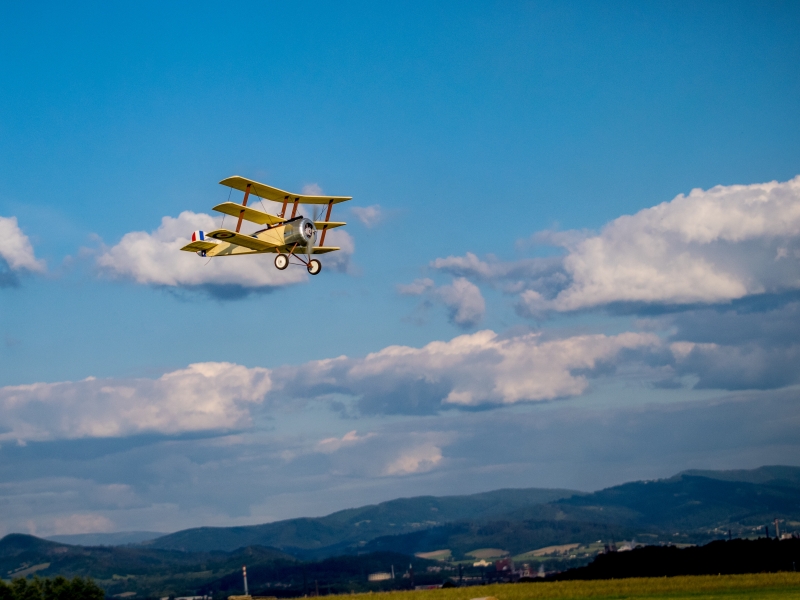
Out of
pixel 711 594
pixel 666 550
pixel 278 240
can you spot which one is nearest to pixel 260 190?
pixel 278 240

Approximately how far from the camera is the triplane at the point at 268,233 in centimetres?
6669

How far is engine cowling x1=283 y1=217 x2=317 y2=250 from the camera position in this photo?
222 ft

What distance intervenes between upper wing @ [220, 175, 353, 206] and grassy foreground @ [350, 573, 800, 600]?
122 feet

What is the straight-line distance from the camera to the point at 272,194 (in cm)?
6931

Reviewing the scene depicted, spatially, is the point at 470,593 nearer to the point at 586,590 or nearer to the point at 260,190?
the point at 586,590

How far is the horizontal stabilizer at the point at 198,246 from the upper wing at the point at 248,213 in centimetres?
452

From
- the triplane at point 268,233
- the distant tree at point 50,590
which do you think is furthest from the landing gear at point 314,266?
the distant tree at point 50,590

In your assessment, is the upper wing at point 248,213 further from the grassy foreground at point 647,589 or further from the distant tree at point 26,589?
the distant tree at point 26,589

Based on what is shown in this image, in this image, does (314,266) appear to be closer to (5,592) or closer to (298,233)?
(298,233)

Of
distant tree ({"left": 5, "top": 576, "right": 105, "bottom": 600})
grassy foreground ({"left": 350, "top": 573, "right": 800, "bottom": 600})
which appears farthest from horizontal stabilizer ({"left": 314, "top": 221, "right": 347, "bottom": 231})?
distant tree ({"left": 5, "top": 576, "right": 105, "bottom": 600})

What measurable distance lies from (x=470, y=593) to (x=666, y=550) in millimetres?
75776

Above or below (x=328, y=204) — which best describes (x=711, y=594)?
below

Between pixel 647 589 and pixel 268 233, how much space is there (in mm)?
52655

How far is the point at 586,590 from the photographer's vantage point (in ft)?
296
